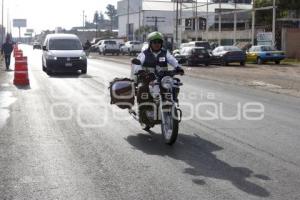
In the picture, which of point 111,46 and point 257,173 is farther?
point 111,46

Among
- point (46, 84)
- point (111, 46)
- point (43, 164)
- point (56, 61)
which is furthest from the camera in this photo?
point (111, 46)

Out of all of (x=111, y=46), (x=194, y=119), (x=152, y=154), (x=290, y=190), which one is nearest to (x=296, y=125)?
(x=194, y=119)

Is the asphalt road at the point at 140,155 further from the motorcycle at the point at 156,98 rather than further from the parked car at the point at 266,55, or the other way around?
the parked car at the point at 266,55

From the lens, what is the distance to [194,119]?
11.7m

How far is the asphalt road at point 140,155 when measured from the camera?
20.2 ft

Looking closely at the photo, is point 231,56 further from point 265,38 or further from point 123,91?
point 123,91

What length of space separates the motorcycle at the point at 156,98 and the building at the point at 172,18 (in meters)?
55.7

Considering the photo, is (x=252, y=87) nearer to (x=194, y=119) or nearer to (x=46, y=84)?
(x=46, y=84)

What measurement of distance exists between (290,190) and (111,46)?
59456 mm

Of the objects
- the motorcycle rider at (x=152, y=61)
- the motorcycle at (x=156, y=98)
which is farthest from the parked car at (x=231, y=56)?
the motorcycle rider at (x=152, y=61)

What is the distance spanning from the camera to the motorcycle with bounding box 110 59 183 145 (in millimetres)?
8789

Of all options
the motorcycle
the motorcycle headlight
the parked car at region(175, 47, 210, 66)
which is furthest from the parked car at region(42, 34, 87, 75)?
the motorcycle headlight

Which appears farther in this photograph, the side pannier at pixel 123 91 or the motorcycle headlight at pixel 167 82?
the side pannier at pixel 123 91

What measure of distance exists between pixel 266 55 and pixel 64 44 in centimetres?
1899
